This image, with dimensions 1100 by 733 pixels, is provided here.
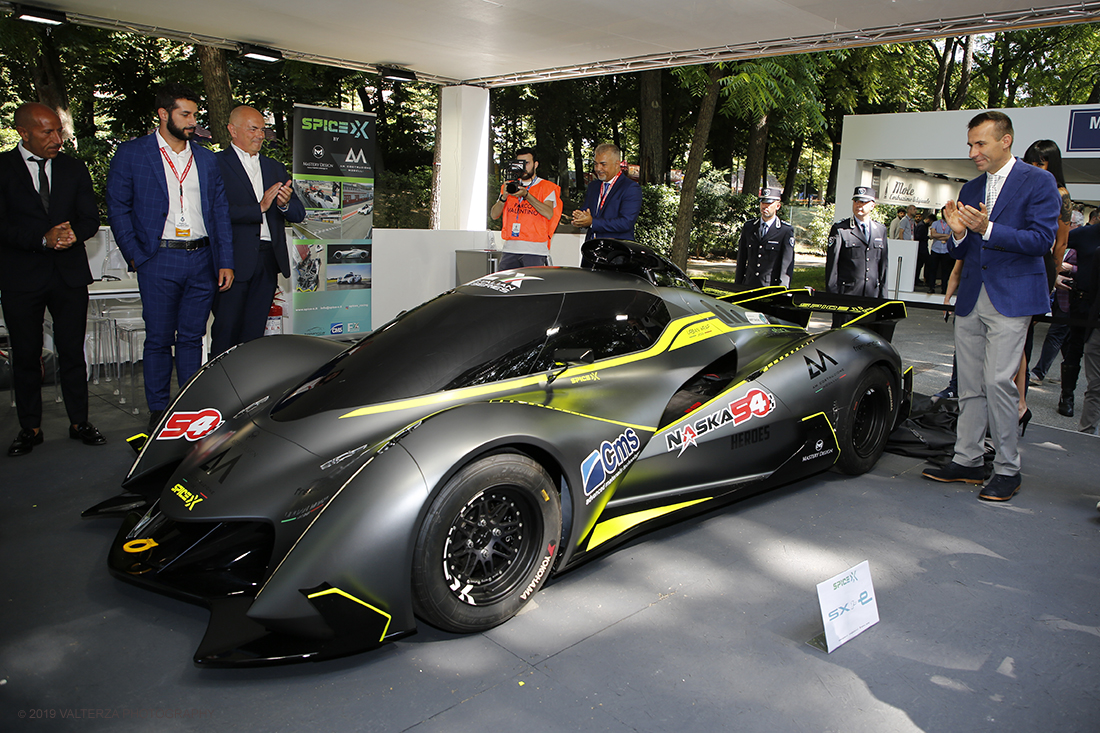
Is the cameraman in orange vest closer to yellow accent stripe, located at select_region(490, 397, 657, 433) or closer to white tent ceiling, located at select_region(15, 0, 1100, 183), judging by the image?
white tent ceiling, located at select_region(15, 0, 1100, 183)

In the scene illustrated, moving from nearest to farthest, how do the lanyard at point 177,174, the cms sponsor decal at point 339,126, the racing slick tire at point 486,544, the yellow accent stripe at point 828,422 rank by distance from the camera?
1. the racing slick tire at point 486,544
2. the yellow accent stripe at point 828,422
3. the lanyard at point 177,174
4. the cms sponsor decal at point 339,126

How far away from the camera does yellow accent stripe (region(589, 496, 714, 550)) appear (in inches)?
109

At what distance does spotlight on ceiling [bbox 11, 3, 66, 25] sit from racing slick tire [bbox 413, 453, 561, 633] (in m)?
6.39

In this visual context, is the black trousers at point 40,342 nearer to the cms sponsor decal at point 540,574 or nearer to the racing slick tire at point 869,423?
the cms sponsor decal at point 540,574

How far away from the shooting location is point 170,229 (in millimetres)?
4332

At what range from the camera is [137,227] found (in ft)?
14.1

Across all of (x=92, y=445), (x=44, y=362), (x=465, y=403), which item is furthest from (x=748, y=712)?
(x=44, y=362)

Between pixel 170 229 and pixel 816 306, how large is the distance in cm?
388

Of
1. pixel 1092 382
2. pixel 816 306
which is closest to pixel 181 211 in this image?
pixel 816 306

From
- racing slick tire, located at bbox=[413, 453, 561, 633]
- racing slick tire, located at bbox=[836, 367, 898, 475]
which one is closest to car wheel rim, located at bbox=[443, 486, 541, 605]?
racing slick tire, located at bbox=[413, 453, 561, 633]

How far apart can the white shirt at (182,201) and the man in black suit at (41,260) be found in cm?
45

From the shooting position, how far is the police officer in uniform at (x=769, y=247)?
22.8ft

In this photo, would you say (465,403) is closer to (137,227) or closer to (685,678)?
(685,678)

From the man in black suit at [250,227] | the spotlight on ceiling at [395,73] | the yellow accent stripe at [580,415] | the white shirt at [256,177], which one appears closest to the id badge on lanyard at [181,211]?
the man in black suit at [250,227]
